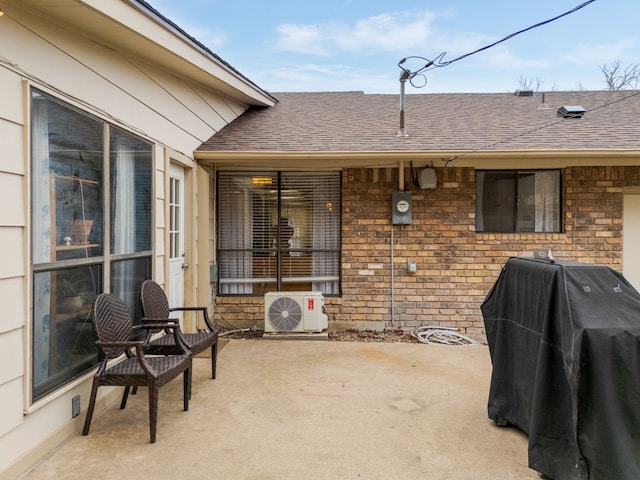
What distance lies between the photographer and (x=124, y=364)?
9.38 ft

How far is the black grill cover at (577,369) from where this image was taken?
199 cm

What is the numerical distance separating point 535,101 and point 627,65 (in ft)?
37.0

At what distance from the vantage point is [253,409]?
10.2ft

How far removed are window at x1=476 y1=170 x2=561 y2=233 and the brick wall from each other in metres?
0.12

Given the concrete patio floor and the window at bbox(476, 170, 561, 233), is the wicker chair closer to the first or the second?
the concrete patio floor

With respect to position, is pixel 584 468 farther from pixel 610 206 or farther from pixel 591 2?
pixel 610 206

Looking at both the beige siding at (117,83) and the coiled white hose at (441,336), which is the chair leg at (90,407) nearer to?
the beige siding at (117,83)

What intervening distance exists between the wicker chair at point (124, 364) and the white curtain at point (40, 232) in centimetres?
31

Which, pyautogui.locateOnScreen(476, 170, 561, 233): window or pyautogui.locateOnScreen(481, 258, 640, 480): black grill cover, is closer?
pyautogui.locateOnScreen(481, 258, 640, 480): black grill cover

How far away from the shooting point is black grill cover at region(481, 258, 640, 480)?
1.99m

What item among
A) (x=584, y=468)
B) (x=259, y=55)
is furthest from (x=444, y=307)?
(x=259, y=55)

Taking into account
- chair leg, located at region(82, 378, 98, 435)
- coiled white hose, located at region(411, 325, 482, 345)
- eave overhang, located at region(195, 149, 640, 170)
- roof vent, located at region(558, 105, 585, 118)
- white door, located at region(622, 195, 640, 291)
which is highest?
roof vent, located at region(558, 105, 585, 118)

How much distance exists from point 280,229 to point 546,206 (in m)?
3.72

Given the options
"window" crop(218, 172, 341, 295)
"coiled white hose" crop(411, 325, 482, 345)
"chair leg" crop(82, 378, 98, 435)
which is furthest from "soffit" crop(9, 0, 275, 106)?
"coiled white hose" crop(411, 325, 482, 345)
